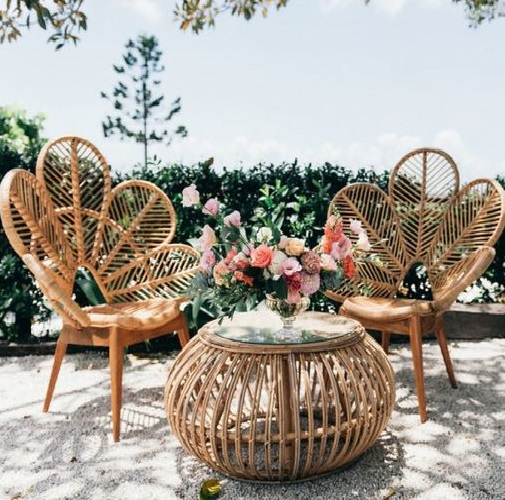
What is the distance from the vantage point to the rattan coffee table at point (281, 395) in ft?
7.14

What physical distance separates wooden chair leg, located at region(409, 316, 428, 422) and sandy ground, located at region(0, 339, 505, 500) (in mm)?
82

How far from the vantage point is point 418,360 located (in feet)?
9.72

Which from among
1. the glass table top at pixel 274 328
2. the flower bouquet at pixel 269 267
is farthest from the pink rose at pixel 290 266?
the glass table top at pixel 274 328

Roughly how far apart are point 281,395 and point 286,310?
1.15ft

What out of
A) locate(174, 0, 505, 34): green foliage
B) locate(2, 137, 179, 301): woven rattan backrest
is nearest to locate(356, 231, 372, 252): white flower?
locate(2, 137, 179, 301): woven rattan backrest

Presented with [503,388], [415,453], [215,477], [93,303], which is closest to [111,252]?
[93,303]

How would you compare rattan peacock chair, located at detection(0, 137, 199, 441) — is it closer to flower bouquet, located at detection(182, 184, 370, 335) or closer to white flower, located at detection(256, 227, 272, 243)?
flower bouquet, located at detection(182, 184, 370, 335)

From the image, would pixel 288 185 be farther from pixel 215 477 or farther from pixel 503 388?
pixel 215 477

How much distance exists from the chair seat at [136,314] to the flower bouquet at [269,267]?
0.58 m

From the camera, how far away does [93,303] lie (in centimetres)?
385

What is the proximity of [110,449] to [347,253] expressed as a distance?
132 centimetres

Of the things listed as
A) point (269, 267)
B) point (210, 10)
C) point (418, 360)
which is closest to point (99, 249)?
point (269, 267)

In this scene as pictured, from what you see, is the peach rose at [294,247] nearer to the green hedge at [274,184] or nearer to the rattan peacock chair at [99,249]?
the rattan peacock chair at [99,249]

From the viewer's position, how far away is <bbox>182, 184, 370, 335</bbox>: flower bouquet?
7.30ft
